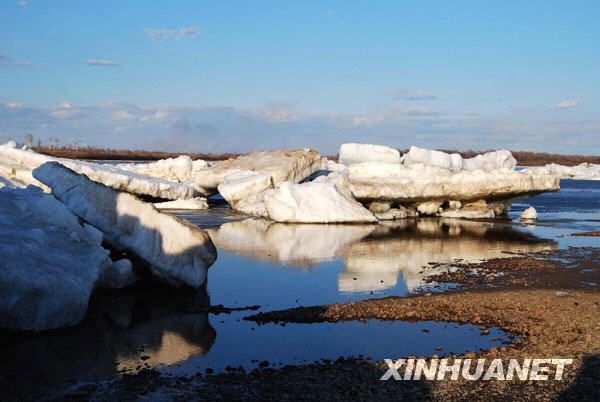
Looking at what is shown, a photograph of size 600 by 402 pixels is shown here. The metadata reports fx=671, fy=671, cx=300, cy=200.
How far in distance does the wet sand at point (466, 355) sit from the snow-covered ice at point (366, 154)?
1756cm

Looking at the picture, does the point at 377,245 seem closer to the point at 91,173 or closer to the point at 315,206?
the point at 315,206

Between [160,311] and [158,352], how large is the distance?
102 inches

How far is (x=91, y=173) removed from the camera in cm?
2831

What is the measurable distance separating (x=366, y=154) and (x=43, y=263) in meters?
25.3

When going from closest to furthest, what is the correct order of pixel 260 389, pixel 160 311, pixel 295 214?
1. pixel 260 389
2. pixel 160 311
3. pixel 295 214

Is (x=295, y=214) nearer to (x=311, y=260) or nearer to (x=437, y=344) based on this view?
(x=311, y=260)

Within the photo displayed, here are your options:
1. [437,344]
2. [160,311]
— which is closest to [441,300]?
[437,344]

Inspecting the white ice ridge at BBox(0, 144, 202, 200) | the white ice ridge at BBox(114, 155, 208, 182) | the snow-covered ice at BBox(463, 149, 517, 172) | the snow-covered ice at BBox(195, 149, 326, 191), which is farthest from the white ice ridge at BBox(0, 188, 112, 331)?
the white ice ridge at BBox(114, 155, 208, 182)

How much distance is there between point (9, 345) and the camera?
914 centimetres

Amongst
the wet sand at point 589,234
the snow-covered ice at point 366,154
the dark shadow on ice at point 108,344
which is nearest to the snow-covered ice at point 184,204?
the snow-covered ice at point 366,154

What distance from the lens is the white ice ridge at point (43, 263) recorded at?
952 centimetres

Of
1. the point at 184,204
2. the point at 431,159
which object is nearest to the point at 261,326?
the point at 184,204

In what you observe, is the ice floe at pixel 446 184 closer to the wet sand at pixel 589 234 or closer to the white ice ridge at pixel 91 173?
the wet sand at pixel 589 234

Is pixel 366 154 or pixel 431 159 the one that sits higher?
pixel 366 154
